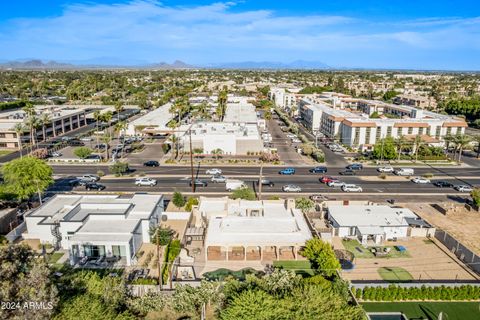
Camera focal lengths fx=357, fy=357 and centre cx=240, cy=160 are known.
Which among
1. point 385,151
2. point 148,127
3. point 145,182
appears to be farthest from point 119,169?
point 385,151

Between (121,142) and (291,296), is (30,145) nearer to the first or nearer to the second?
(121,142)

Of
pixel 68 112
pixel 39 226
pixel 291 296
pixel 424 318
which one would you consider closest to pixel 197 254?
pixel 291 296

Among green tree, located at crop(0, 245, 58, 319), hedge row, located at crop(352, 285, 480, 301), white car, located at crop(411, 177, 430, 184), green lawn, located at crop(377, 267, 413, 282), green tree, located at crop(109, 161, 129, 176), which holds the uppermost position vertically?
green tree, located at crop(0, 245, 58, 319)

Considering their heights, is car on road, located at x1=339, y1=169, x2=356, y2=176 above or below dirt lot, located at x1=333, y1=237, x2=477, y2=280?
above

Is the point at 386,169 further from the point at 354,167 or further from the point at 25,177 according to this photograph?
the point at 25,177

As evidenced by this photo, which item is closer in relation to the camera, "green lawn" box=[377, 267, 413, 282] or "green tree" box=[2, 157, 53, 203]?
"green lawn" box=[377, 267, 413, 282]

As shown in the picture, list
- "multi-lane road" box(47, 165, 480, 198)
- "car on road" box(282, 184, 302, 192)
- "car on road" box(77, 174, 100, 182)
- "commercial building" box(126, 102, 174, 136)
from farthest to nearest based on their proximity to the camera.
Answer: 1. "commercial building" box(126, 102, 174, 136)
2. "car on road" box(77, 174, 100, 182)
3. "multi-lane road" box(47, 165, 480, 198)
4. "car on road" box(282, 184, 302, 192)

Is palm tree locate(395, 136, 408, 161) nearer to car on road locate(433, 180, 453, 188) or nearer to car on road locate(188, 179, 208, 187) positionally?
car on road locate(433, 180, 453, 188)

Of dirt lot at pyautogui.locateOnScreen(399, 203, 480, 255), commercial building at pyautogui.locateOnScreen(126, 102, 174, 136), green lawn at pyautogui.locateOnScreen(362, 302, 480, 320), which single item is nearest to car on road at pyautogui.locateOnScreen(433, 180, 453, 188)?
dirt lot at pyautogui.locateOnScreen(399, 203, 480, 255)
